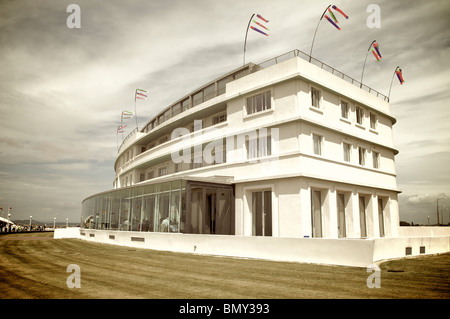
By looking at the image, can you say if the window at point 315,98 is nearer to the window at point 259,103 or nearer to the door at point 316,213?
the window at point 259,103

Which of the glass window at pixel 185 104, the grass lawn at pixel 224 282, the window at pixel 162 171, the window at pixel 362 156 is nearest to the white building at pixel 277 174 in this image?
the window at pixel 362 156

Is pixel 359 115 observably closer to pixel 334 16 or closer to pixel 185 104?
pixel 334 16

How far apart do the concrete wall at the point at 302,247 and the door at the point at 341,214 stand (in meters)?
5.32

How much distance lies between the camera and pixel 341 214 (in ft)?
73.7

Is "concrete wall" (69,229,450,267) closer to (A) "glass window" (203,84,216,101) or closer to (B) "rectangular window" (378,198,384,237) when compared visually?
(B) "rectangular window" (378,198,384,237)

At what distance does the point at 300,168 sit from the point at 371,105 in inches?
432

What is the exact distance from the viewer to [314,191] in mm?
21031

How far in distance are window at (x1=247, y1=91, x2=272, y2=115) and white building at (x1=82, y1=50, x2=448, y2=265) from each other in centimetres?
8

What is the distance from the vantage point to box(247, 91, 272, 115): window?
22000 millimetres

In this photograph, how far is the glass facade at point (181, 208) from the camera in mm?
20703

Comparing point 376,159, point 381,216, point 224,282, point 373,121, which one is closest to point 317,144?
point 376,159

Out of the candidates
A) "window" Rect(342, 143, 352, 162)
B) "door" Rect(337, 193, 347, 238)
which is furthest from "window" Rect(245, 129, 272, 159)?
"door" Rect(337, 193, 347, 238)
